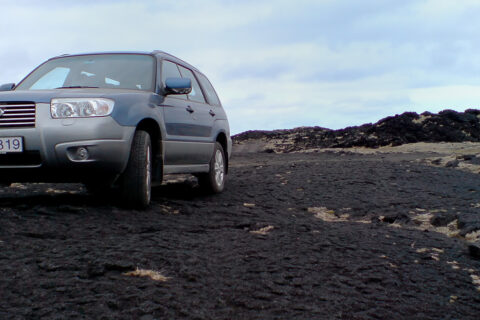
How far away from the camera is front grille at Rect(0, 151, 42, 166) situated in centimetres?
492

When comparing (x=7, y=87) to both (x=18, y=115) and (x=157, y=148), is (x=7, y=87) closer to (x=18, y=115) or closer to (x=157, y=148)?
(x=18, y=115)

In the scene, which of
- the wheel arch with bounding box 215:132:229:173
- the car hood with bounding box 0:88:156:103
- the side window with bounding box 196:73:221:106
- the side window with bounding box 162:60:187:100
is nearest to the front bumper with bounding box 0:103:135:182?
the car hood with bounding box 0:88:156:103

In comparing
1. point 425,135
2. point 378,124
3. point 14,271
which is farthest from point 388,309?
point 378,124

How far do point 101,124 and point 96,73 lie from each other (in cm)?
146

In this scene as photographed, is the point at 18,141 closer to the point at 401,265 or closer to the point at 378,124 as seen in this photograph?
the point at 401,265

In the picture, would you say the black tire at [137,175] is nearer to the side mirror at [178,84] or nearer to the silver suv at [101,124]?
the silver suv at [101,124]

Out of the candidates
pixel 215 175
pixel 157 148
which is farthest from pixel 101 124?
pixel 215 175

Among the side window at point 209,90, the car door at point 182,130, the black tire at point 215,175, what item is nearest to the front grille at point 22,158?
the car door at point 182,130

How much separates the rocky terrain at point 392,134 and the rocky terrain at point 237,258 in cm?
2004

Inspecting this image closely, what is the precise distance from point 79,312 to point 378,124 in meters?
29.8

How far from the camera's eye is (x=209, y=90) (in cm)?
805

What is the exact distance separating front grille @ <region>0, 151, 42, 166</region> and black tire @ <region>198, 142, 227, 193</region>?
9.61 feet

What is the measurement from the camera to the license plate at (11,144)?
4.90 meters

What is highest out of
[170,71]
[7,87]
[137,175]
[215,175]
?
[170,71]
